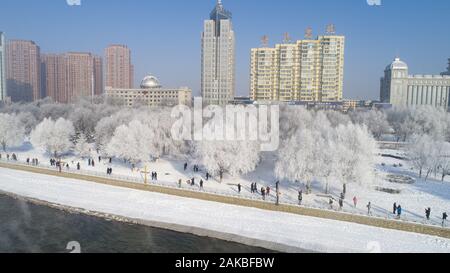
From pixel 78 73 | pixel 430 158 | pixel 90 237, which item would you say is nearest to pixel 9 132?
pixel 90 237

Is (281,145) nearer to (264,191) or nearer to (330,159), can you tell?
(330,159)

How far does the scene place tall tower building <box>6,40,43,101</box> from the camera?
126 meters

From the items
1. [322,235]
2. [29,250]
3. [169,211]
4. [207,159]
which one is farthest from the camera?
[207,159]

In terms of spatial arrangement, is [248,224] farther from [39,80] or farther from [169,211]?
[39,80]

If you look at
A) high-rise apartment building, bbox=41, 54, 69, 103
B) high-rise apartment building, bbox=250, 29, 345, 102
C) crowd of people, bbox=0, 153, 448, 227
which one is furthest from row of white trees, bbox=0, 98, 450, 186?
high-rise apartment building, bbox=41, 54, 69, 103

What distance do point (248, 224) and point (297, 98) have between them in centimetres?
8823

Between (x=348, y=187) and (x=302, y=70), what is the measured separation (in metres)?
79.9

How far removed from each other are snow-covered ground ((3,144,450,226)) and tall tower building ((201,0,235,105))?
79.1 metres

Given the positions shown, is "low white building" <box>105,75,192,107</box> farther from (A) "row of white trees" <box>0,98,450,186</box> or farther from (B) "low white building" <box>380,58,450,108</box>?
(B) "low white building" <box>380,58,450,108</box>

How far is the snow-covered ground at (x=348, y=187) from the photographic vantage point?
965 inches

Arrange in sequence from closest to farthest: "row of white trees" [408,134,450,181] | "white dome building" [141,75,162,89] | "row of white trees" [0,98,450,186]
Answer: "row of white trees" [0,98,450,186], "row of white trees" [408,134,450,181], "white dome building" [141,75,162,89]

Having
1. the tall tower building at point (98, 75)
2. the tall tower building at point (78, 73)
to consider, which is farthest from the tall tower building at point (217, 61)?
the tall tower building at point (98, 75)
